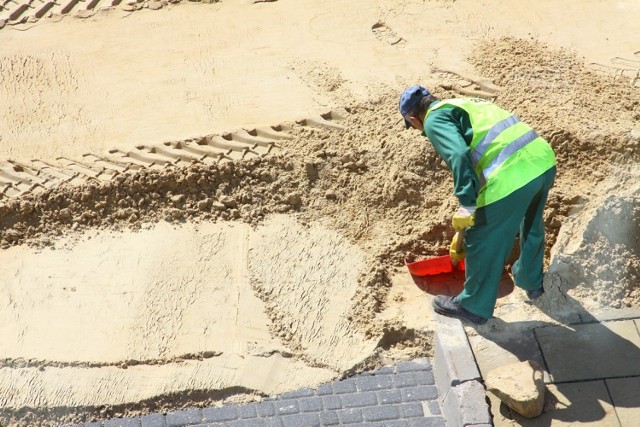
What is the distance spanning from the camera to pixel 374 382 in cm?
568

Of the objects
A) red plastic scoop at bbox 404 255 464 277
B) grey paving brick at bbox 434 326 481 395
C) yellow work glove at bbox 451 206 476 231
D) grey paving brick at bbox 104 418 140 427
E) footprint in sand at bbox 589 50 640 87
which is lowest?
grey paving brick at bbox 104 418 140 427

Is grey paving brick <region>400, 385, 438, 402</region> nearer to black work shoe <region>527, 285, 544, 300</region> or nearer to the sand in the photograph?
the sand

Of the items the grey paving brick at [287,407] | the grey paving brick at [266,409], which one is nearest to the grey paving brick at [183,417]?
the grey paving brick at [266,409]

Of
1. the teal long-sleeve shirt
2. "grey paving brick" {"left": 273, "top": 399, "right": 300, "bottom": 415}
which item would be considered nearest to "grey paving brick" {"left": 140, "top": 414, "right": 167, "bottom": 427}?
"grey paving brick" {"left": 273, "top": 399, "right": 300, "bottom": 415}

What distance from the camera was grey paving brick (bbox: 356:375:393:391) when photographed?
564cm

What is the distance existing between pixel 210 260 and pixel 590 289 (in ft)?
9.33

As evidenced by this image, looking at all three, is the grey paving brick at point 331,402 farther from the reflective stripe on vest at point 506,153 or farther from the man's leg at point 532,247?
the reflective stripe on vest at point 506,153

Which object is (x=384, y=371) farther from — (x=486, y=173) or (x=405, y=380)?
(x=486, y=173)

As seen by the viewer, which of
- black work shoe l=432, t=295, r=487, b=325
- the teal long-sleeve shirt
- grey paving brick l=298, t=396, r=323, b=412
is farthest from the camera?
black work shoe l=432, t=295, r=487, b=325

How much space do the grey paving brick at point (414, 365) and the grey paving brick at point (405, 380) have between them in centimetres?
4

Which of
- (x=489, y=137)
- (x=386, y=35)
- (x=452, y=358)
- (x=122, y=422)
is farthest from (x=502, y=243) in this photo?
(x=386, y=35)

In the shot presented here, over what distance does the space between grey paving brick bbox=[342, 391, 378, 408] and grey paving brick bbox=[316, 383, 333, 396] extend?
0.37 ft

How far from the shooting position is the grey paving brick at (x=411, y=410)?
5.46 meters

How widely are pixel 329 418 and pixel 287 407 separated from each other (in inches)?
11.7
